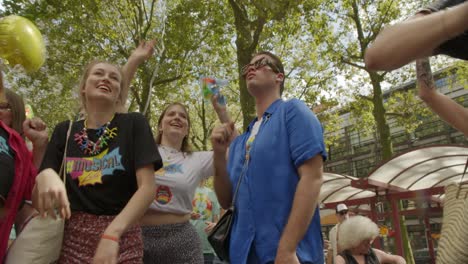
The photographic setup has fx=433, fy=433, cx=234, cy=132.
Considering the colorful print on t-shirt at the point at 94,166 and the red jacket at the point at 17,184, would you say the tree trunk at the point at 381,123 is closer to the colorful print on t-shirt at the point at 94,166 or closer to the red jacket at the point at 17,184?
the colorful print on t-shirt at the point at 94,166

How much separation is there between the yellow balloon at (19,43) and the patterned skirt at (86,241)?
1.18 m

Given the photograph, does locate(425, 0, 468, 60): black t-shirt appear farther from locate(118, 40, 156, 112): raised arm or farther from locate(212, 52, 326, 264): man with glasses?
locate(118, 40, 156, 112): raised arm

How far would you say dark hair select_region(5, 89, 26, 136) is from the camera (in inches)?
106

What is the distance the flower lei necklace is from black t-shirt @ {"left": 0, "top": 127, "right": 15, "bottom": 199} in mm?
336

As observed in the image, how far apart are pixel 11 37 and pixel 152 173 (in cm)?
133

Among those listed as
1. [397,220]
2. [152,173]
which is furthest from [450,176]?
[152,173]

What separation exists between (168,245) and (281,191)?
43.3 inches

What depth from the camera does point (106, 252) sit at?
180 centimetres

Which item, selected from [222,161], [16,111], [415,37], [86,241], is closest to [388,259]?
[222,161]

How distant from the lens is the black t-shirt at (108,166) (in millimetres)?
2199

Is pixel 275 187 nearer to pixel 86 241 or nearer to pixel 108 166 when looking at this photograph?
pixel 108 166

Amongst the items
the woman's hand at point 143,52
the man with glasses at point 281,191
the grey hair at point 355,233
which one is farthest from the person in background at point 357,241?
the woman's hand at point 143,52

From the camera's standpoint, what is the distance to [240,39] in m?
10.1

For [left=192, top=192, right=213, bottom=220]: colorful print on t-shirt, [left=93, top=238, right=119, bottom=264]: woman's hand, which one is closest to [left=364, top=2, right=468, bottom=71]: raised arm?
[left=93, top=238, right=119, bottom=264]: woman's hand
